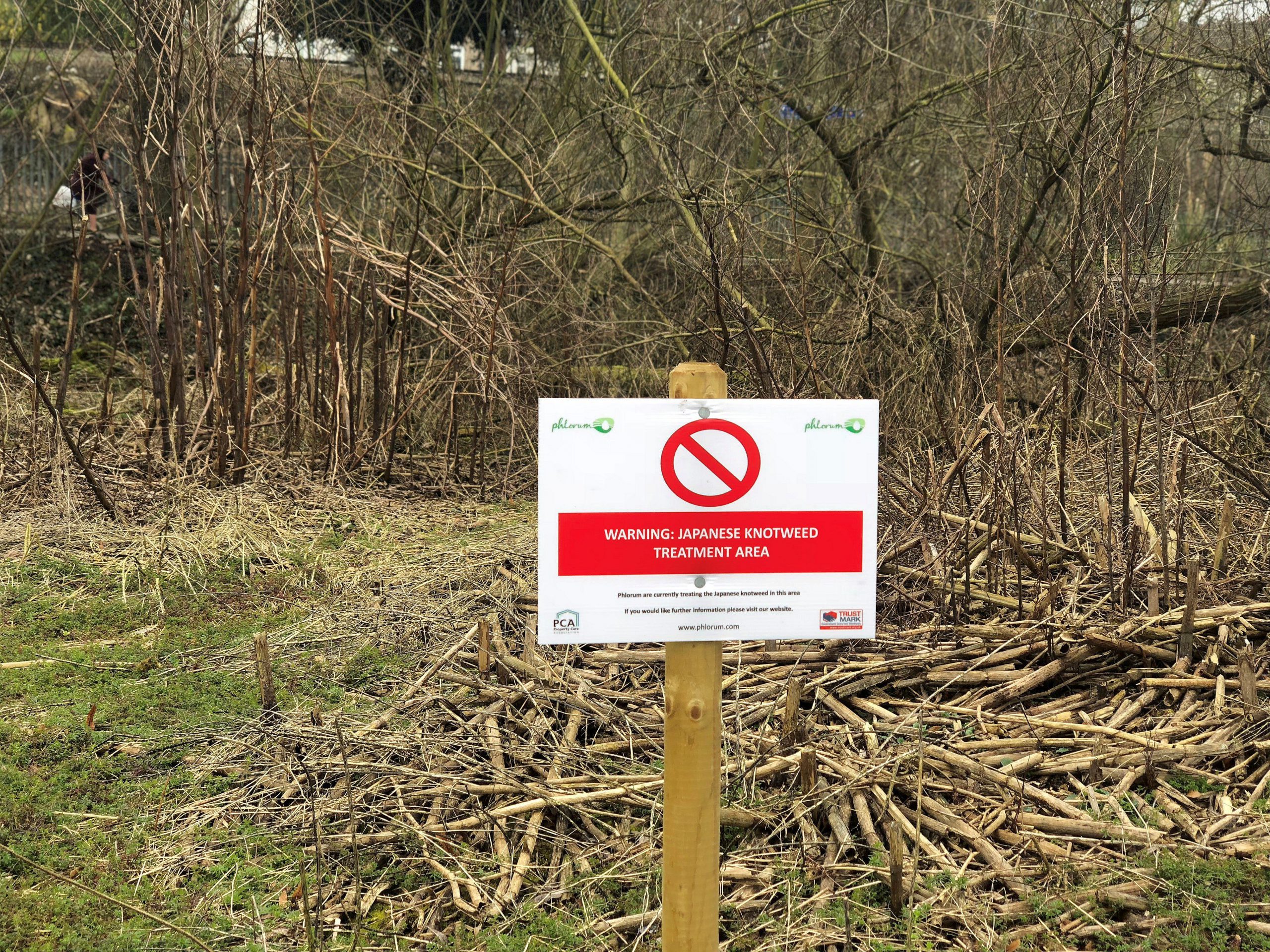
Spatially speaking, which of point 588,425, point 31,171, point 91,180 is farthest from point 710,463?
point 31,171

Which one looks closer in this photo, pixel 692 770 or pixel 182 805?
pixel 692 770

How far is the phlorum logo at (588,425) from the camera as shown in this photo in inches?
81.3

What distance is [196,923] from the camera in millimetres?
2746

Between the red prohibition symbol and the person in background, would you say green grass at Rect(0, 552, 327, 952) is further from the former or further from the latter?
the person in background

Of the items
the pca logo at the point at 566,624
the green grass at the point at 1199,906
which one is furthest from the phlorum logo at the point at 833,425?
the green grass at the point at 1199,906

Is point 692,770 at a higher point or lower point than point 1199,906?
higher

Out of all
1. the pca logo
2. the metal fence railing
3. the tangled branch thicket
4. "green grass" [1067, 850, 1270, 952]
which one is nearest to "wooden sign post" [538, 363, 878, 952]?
the pca logo

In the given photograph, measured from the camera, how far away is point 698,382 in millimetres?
2092

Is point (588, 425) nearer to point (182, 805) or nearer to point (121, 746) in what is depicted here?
point (182, 805)

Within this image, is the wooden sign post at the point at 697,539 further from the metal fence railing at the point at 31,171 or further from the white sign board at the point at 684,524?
the metal fence railing at the point at 31,171

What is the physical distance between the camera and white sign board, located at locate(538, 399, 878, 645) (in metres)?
2.06

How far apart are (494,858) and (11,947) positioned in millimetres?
1135

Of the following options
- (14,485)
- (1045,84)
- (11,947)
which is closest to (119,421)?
(14,485)

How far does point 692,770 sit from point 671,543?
1.39 feet
